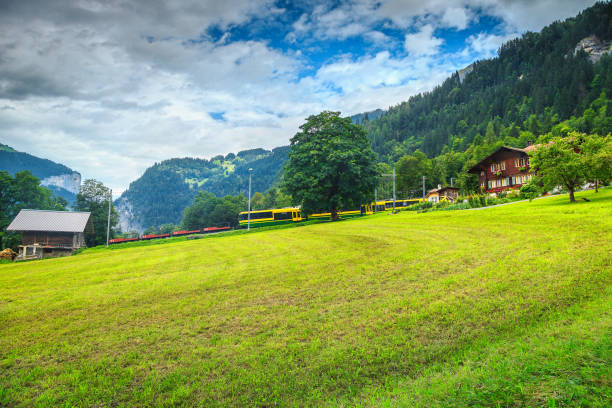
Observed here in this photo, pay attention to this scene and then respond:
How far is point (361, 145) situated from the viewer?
121ft

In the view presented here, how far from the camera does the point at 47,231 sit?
4584 cm

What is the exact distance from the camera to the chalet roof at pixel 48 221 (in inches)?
1746

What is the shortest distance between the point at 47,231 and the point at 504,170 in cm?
8125

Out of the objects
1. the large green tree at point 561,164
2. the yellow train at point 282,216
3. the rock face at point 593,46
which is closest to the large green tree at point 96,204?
the yellow train at point 282,216

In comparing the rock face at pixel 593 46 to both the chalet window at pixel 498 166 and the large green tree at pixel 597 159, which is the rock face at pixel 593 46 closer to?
the chalet window at pixel 498 166

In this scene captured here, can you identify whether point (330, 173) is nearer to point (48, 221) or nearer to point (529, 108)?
point (48, 221)

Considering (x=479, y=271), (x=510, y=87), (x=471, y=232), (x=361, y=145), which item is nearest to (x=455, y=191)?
(x=361, y=145)

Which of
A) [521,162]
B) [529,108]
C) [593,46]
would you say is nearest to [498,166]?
[521,162]

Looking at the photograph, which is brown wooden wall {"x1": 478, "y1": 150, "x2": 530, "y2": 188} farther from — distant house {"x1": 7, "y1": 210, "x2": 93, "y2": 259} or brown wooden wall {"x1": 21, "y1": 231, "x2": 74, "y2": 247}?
brown wooden wall {"x1": 21, "y1": 231, "x2": 74, "y2": 247}

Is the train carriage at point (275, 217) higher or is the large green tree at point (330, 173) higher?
the large green tree at point (330, 173)

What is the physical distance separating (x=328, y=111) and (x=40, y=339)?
36736 millimetres

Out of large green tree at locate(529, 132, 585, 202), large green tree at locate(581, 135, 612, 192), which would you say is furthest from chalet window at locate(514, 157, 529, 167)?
large green tree at locate(581, 135, 612, 192)

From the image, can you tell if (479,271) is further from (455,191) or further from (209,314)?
(455,191)

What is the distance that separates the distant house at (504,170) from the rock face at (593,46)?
208445 mm
